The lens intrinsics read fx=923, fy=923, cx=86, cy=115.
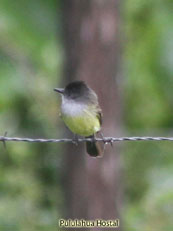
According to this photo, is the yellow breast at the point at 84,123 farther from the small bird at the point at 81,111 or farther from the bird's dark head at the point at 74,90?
the bird's dark head at the point at 74,90

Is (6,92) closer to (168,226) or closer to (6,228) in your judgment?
(6,228)

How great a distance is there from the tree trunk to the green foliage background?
2.86 feet

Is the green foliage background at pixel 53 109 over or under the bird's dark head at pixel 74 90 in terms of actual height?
over

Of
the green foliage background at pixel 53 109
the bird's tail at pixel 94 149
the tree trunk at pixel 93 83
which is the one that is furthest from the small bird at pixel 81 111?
the green foliage background at pixel 53 109

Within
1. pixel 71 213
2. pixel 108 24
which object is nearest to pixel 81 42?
pixel 108 24

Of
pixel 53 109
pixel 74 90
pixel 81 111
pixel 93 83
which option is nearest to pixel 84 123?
pixel 81 111

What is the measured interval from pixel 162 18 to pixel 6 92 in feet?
8.99

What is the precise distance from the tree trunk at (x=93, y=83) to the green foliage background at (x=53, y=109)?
87 cm

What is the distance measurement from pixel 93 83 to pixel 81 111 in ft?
7.22

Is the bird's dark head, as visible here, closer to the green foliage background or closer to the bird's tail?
the bird's tail

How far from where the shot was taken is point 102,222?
1077cm

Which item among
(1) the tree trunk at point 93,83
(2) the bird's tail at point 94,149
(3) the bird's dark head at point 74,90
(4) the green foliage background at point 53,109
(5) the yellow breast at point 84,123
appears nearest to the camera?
(5) the yellow breast at point 84,123

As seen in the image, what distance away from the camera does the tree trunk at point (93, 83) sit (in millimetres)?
10852

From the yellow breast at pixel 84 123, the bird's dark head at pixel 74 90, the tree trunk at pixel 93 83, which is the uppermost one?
the tree trunk at pixel 93 83
